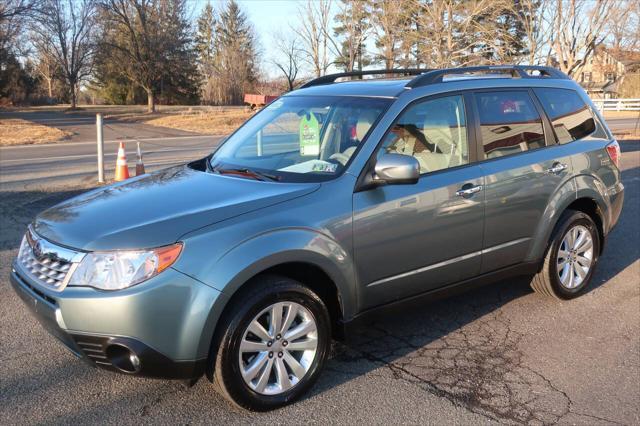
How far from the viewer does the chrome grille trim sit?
2.96 meters

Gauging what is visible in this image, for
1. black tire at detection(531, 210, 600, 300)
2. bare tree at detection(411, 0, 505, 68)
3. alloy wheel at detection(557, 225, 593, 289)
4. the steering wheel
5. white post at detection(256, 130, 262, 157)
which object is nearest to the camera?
the steering wheel

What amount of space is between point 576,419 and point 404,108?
216 centimetres

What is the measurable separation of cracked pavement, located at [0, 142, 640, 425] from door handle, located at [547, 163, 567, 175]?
115 centimetres

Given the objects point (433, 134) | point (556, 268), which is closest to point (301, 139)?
point (433, 134)

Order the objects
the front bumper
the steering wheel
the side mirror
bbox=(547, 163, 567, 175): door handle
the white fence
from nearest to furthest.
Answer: the front bumper < the side mirror < the steering wheel < bbox=(547, 163, 567, 175): door handle < the white fence

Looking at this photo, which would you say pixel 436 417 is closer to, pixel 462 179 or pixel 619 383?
pixel 619 383

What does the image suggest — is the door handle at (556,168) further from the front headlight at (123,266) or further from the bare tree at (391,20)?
the bare tree at (391,20)

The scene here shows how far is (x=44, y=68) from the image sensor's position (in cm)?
6381

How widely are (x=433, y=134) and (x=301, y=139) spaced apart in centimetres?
95

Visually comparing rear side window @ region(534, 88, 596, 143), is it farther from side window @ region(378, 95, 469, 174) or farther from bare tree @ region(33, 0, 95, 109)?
bare tree @ region(33, 0, 95, 109)

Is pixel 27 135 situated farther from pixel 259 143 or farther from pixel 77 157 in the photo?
pixel 259 143

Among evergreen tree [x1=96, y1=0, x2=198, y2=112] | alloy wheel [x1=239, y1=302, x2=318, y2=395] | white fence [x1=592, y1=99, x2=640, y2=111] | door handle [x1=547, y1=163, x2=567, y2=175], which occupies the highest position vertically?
evergreen tree [x1=96, y1=0, x2=198, y2=112]

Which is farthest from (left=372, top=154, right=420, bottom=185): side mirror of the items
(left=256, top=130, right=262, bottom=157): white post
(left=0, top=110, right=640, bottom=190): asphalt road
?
(left=0, top=110, right=640, bottom=190): asphalt road

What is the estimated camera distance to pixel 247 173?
390 centimetres
